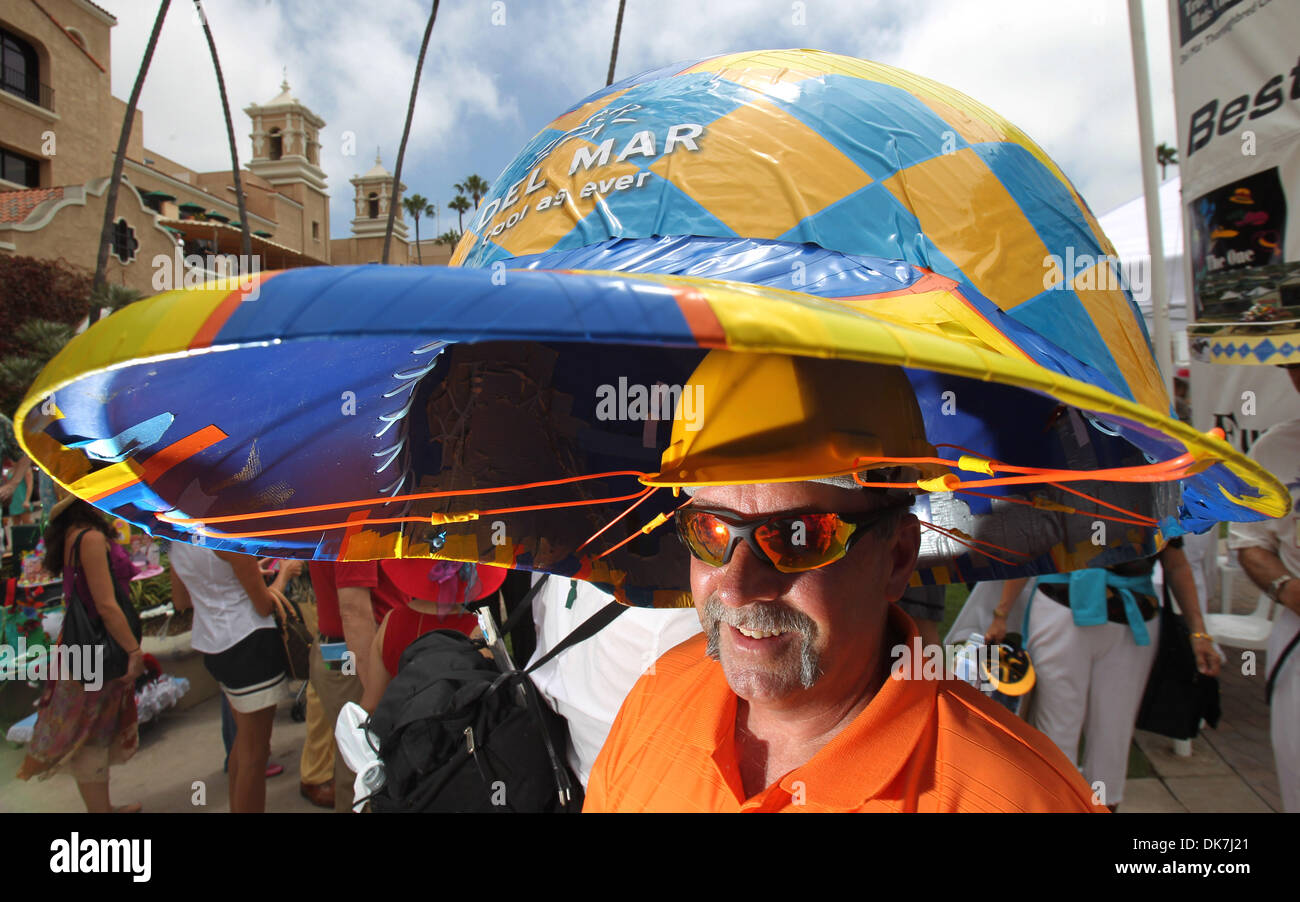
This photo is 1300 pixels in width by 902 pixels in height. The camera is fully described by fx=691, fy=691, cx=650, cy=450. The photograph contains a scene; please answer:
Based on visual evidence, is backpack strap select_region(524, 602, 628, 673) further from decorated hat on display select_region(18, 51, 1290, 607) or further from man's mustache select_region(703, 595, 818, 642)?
man's mustache select_region(703, 595, 818, 642)

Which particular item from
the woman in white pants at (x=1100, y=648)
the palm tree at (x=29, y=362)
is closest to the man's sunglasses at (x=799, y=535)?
the woman in white pants at (x=1100, y=648)

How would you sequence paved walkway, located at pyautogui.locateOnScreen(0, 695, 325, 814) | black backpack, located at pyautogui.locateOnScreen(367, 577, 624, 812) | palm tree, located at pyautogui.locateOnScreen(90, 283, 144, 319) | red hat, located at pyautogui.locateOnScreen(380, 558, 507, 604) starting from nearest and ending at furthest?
black backpack, located at pyautogui.locateOnScreen(367, 577, 624, 812), red hat, located at pyautogui.locateOnScreen(380, 558, 507, 604), paved walkway, located at pyautogui.locateOnScreen(0, 695, 325, 814), palm tree, located at pyautogui.locateOnScreen(90, 283, 144, 319)

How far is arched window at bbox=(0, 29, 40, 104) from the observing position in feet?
65.6

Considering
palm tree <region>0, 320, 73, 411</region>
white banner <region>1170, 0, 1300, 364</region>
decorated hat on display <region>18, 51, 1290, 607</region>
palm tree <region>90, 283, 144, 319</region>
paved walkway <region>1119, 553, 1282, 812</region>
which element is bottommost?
paved walkway <region>1119, 553, 1282, 812</region>

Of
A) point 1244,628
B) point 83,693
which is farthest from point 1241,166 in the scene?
point 83,693

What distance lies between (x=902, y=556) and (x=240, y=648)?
348cm

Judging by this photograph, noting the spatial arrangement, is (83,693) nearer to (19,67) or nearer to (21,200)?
(21,200)

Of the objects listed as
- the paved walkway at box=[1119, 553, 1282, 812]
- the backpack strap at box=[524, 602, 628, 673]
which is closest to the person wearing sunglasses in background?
the backpack strap at box=[524, 602, 628, 673]

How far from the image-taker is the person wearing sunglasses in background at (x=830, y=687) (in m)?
1.13

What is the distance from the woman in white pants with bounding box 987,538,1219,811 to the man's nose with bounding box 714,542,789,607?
2.59 m

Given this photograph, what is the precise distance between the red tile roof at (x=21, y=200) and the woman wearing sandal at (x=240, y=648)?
21328 mm
